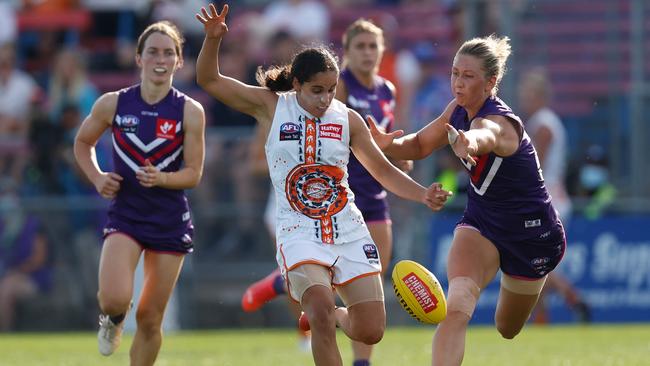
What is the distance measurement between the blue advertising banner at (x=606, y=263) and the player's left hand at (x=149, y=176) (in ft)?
25.1

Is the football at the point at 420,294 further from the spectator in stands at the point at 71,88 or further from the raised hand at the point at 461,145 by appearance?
the spectator in stands at the point at 71,88

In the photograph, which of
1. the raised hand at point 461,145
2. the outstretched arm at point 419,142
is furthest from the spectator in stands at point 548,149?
the raised hand at point 461,145

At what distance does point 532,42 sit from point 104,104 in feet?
34.2

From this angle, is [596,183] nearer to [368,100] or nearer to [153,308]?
[368,100]

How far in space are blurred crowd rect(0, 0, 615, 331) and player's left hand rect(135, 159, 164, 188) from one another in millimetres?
6532

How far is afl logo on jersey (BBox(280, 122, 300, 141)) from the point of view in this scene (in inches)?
279

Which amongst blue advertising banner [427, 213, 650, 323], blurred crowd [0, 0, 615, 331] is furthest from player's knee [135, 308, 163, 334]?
blue advertising banner [427, 213, 650, 323]

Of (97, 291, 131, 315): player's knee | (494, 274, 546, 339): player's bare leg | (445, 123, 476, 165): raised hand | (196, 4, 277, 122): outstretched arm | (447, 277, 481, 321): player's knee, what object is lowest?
(97, 291, 131, 315): player's knee

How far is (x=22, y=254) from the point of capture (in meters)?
14.7

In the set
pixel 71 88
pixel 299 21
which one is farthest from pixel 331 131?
pixel 299 21

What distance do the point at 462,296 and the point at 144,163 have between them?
2415mm

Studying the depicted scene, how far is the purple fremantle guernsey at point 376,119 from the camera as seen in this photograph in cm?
910

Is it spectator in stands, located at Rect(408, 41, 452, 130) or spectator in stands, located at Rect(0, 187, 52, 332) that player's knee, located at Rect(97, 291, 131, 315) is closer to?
spectator in stands, located at Rect(0, 187, 52, 332)

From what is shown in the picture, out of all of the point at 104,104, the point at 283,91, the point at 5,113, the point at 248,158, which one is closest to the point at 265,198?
the point at 248,158
